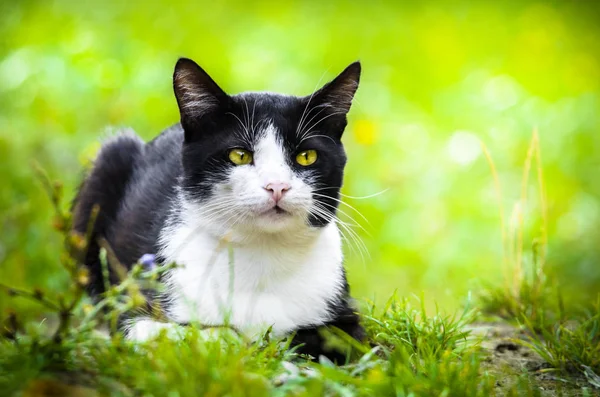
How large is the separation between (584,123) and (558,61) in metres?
1.22

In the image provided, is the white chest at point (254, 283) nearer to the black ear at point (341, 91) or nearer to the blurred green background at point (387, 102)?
the black ear at point (341, 91)

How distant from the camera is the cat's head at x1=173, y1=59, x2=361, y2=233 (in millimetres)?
2176

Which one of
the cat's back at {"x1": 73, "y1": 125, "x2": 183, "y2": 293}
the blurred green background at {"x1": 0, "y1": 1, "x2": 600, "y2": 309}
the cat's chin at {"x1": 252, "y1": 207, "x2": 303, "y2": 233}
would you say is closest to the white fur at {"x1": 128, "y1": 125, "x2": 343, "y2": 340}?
the cat's chin at {"x1": 252, "y1": 207, "x2": 303, "y2": 233}

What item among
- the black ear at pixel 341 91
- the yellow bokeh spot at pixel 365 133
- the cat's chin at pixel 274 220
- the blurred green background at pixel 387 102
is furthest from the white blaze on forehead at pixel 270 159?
the yellow bokeh spot at pixel 365 133

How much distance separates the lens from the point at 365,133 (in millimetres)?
4941

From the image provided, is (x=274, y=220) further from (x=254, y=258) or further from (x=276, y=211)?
(x=254, y=258)

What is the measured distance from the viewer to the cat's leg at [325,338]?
2180mm

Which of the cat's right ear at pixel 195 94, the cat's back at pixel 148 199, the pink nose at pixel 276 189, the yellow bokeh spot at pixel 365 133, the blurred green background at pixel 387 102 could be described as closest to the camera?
the pink nose at pixel 276 189

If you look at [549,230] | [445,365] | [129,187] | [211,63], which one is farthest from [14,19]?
[445,365]

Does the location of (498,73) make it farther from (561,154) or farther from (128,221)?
(128,221)

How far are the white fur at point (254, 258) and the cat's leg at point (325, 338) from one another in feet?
0.10

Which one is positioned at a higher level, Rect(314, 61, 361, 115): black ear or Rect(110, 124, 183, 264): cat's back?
Rect(314, 61, 361, 115): black ear

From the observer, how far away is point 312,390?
1572mm

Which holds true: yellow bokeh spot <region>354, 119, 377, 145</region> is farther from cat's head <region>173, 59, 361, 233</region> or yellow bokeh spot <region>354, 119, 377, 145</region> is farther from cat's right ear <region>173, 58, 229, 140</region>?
cat's right ear <region>173, 58, 229, 140</region>
